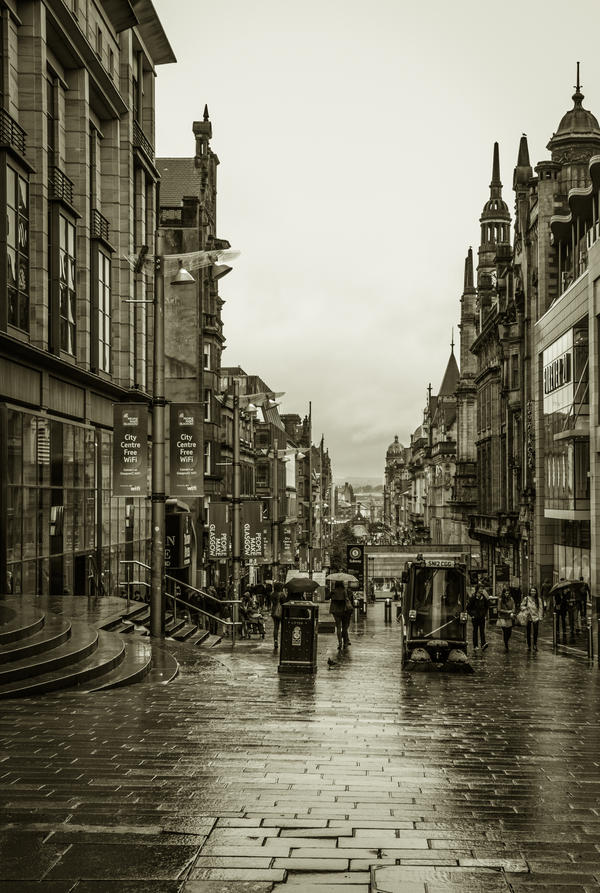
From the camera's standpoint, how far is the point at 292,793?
8266 millimetres

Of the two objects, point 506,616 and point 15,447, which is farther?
point 506,616

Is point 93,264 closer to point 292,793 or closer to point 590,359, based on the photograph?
point 590,359

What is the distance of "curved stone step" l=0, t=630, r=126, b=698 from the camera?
1270 centimetres

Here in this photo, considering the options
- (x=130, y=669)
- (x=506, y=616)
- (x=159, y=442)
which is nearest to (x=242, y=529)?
(x=506, y=616)

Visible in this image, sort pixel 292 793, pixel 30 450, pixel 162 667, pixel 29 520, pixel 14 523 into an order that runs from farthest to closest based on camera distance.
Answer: pixel 30 450, pixel 29 520, pixel 14 523, pixel 162 667, pixel 292 793

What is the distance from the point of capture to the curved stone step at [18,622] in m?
14.5

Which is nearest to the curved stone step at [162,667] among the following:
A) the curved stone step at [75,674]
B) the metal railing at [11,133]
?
the curved stone step at [75,674]

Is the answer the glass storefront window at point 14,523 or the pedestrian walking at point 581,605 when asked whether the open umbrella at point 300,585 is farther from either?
the pedestrian walking at point 581,605

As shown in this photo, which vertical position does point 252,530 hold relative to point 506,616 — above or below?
above

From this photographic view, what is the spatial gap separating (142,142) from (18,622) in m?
29.1

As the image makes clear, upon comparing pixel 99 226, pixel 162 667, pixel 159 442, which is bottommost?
pixel 162 667

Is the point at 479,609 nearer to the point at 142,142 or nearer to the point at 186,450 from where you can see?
the point at 186,450

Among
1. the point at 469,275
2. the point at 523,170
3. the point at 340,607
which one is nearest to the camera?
the point at 340,607

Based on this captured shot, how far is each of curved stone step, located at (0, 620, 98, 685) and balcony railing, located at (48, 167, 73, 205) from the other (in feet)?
53.1
